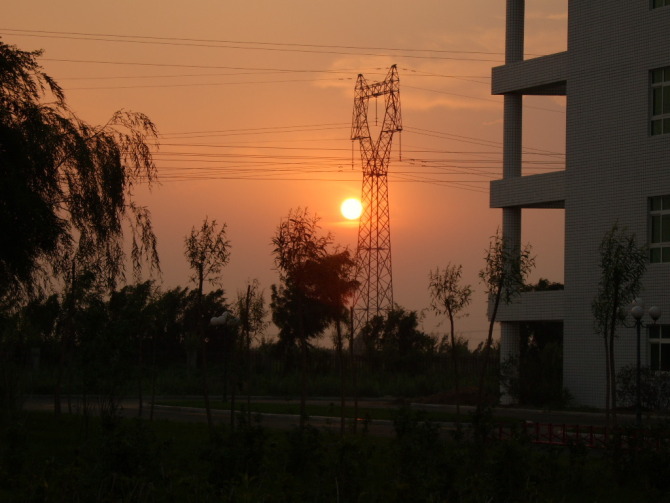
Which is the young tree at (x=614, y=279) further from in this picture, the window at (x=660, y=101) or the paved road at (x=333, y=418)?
the window at (x=660, y=101)

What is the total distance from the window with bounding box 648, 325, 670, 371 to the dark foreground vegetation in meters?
19.1

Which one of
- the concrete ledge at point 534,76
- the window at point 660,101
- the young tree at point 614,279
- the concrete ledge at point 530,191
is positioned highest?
the concrete ledge at point 534,76

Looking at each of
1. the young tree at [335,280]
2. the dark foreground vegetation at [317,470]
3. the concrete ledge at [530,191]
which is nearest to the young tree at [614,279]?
the young tree at [335,280]

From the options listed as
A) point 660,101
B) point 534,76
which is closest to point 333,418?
point 660,101

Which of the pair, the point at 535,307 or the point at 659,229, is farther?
the point at 535,307

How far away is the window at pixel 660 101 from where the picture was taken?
35.1m

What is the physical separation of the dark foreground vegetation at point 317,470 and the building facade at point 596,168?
2017 centimetres

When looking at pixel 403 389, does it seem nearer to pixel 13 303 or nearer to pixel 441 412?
pixel 441 412

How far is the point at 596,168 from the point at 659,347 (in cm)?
682

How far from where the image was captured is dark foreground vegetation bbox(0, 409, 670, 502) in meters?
10.6

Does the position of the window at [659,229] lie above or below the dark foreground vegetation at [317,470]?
above

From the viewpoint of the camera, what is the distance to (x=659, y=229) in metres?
35.2

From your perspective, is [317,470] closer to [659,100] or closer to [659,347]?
[659,347]

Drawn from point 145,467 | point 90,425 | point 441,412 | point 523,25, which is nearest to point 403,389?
point 441,412
